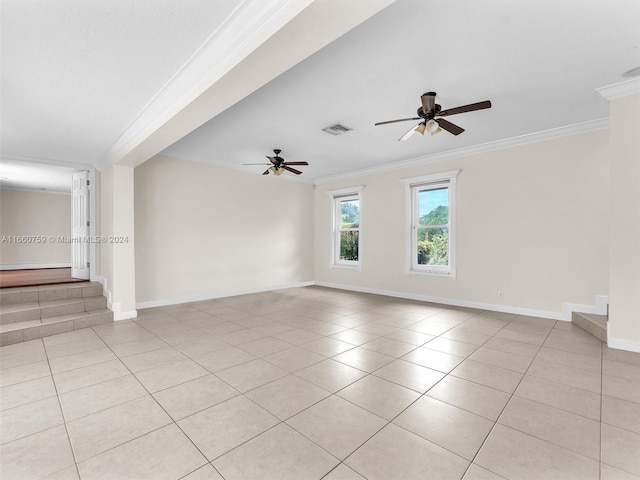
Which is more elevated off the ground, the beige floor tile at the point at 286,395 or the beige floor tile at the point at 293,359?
the beige floor tile at the point at 286,395

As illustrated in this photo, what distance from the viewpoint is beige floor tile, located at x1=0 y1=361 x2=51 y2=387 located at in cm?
262

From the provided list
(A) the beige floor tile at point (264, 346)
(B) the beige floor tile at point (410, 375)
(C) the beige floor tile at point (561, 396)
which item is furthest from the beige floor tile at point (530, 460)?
(A) the beige floor tile at point (264, 346)

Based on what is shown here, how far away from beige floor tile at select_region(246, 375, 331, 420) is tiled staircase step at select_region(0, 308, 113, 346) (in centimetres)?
325

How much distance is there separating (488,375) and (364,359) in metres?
1.12

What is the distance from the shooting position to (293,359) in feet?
9.98

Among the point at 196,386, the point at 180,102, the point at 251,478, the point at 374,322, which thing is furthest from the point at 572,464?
the point at 180,102

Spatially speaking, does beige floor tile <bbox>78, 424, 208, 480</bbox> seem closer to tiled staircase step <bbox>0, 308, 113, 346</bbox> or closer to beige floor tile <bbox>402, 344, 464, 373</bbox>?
beige floor tile <bbox>402, 344, 464, 373</bbox>

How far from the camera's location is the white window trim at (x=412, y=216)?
217 inches

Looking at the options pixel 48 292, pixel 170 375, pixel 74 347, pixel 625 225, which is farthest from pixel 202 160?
pixel 625 225

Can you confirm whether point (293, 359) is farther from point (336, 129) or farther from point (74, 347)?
point (336, 129)

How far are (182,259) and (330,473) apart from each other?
16.3ft

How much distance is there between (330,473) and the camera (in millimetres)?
1560

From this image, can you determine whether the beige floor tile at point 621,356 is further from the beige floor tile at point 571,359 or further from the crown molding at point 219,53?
the crown molding at point 219,53

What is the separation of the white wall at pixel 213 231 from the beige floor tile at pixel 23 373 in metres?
2.33
